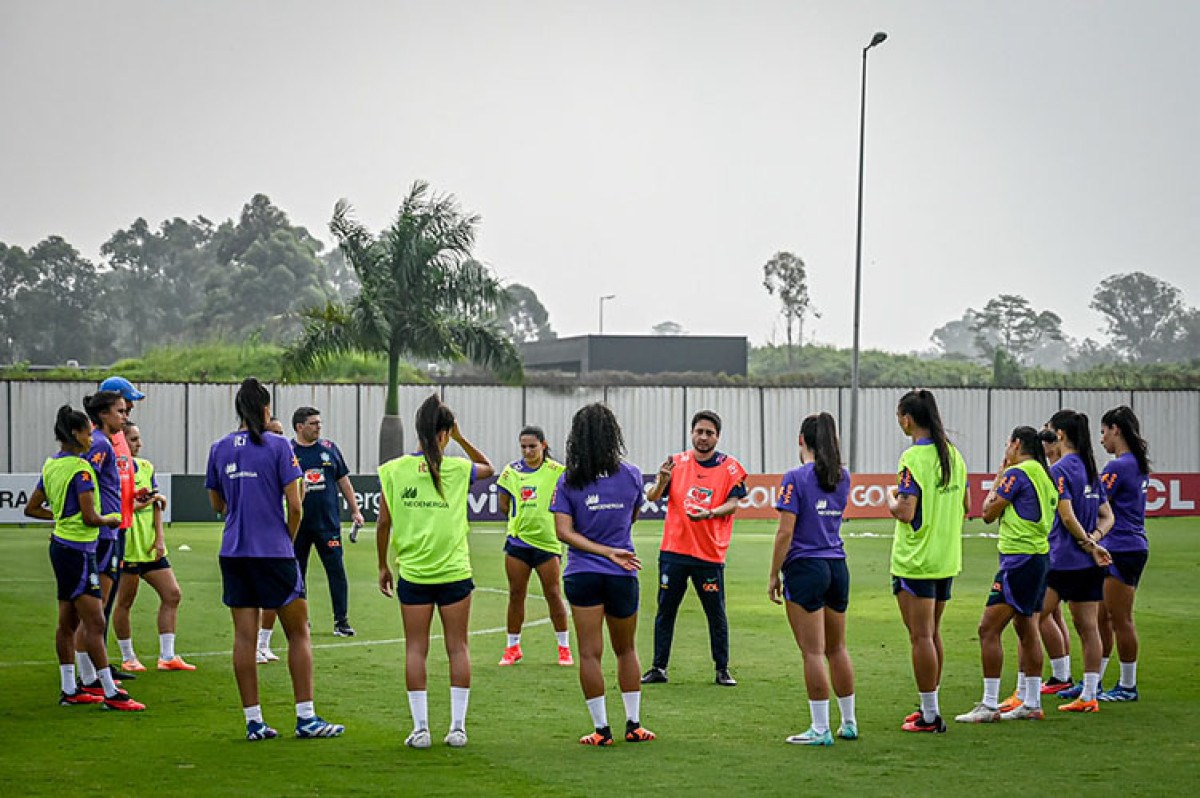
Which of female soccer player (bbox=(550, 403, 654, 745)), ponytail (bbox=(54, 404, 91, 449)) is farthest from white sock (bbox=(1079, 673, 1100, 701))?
ponytail (bbox=(54, 404, 91, 449))

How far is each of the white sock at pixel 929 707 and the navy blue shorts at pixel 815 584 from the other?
94 cm

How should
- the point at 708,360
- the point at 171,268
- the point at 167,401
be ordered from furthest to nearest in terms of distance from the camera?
the point at 171,268
the point at 708,360
the point at 167,401

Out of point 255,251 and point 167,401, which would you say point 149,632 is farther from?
point 255,251

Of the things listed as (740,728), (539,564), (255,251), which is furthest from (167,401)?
(255,251)

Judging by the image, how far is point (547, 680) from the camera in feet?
43.1

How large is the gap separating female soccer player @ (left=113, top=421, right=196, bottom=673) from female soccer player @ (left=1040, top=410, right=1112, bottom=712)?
7.23 meters

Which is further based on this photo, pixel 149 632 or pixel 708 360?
pixel 708 360

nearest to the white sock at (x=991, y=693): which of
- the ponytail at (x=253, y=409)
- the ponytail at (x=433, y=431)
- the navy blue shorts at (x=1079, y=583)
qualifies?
the navy blue shorts at (x=1079, y=583)

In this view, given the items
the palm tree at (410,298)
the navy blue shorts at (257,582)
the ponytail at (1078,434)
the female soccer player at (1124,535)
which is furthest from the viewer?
the palm tree at (410,298)

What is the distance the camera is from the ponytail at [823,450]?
33.6 feet

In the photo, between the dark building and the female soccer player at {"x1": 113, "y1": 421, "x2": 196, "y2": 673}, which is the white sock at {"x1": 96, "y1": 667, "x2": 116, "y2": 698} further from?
the dark building

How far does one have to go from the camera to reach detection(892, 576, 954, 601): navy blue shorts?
412 inches

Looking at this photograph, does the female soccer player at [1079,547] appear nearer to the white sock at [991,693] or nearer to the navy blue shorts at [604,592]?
the white sock at [991,693]

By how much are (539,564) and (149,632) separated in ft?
15.6
